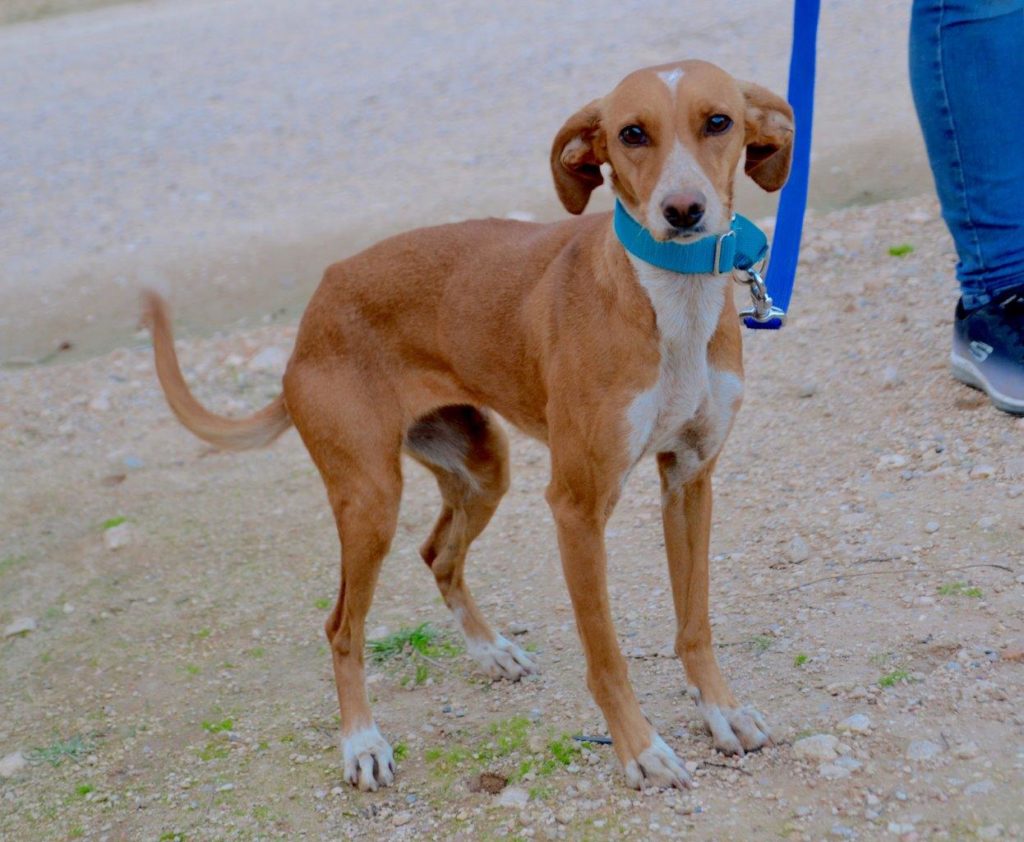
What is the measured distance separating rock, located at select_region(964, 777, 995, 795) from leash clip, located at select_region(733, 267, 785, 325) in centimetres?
132

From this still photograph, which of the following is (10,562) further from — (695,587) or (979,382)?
(979,382)

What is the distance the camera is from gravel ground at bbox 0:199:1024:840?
333cm

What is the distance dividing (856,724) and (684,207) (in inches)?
54.5

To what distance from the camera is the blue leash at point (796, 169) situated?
3.96 m

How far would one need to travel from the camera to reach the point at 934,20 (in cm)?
454

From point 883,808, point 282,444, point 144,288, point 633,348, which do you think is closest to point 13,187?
point 282,444

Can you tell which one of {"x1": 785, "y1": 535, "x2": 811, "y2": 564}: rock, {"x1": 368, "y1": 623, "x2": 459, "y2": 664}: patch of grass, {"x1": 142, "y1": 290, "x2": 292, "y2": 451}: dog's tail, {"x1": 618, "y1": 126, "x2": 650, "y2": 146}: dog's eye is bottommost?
{"x1": 368, "y1": 623, "x2": 459, "y2": 664}: patch of grass

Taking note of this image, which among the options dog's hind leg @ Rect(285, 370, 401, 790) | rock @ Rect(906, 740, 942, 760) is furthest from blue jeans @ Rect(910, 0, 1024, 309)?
dog's hind leg @ Rect(285, 370, 401, 790)

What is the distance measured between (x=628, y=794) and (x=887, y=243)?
3.84 metres

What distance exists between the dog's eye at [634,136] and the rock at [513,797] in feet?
5.45

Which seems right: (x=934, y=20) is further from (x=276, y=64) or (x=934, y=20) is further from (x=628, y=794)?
(x=276, y=64)

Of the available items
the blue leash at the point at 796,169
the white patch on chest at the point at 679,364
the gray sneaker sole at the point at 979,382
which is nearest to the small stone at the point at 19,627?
the white patch on chest at the point at 679,364

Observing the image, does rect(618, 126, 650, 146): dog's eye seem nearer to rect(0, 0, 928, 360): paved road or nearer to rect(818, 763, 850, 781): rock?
rect(818, 763, 850, 781): rock

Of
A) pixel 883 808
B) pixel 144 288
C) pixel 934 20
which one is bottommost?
pixel 883 808
